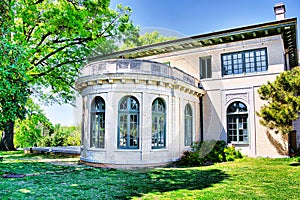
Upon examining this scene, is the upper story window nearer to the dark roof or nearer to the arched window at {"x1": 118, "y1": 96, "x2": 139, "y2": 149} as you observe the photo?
the dark roof

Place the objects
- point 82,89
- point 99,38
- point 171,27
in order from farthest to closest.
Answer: point 99,38, point 82,89, point 171,27

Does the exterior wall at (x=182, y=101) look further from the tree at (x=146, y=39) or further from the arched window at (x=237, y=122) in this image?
the tree at (x=146, y=39)

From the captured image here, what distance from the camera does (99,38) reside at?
597 inches

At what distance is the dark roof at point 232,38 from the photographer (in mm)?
13439

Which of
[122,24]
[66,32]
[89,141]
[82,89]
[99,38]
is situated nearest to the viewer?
[89,141]

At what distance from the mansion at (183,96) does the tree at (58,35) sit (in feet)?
8.08

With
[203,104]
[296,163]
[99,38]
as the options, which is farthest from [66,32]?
[296,163]

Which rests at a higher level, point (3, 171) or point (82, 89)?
point (82, 89)

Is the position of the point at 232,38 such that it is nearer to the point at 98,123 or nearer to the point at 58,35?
the point at 98,123

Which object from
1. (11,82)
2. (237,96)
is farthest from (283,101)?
(11,82)

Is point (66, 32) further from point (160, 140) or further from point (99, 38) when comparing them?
point (160, 140)

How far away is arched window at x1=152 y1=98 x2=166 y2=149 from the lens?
36.7 ft

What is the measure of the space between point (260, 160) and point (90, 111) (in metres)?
9.00

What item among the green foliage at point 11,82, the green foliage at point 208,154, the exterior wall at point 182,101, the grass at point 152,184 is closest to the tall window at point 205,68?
the exterior wall at point 182,101
